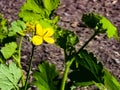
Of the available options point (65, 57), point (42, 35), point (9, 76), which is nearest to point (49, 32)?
point (42, 35)

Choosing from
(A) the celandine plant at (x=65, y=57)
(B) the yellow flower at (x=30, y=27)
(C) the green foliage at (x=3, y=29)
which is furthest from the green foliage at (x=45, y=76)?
(C) the green foliage at (x=3, y=29)

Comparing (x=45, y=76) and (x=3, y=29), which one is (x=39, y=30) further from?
(x=3, y=29)

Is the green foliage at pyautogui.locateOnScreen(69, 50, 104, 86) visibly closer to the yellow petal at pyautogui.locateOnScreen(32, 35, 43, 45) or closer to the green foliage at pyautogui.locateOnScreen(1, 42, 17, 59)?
the yellow petal at pyautogui.locateOnScreen(32, 35, 43, 45)

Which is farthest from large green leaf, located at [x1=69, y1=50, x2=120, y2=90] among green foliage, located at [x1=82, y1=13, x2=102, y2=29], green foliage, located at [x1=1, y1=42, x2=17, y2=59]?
green foliage, located at [x1=1, y1=42, x2=17, y2=59]

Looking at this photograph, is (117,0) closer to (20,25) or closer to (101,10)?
(101,10)

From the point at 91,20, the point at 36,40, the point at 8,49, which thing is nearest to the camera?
the point at 36,40

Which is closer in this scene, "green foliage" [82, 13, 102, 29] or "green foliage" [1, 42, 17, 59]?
"green foliage" [82, 13, 102, 29]
